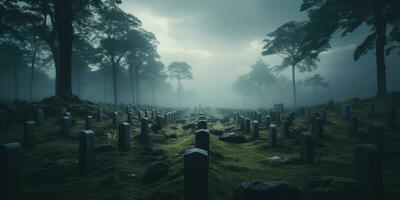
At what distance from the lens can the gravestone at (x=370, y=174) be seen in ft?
15.3

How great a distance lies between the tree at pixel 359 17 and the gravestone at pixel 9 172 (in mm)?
22237

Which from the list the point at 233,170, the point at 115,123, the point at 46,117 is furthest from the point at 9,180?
the point at 46,117

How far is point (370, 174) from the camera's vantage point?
4664 mm

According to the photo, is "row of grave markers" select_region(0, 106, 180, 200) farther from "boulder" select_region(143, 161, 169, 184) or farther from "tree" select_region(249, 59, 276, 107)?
"tree" select_region(249, 59, 276, 107)

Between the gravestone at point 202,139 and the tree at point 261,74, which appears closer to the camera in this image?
the gravestone at point 202,139

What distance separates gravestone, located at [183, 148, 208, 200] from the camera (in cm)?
426

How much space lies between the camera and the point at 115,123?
48.7 feet

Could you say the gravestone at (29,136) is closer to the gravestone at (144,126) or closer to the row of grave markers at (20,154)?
the row of grave markers at (20,154)

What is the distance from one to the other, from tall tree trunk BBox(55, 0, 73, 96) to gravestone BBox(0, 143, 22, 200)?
50.6 feet

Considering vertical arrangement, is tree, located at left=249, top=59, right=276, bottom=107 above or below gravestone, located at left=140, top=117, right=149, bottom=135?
above

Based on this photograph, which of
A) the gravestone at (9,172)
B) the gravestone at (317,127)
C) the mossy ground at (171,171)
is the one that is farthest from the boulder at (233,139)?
the gravestone at (9,172)

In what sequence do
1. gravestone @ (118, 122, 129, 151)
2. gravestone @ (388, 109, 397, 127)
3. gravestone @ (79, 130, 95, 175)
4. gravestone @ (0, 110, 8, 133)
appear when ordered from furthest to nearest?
gravestone @ (388, 109, 397, 127) → gravestone @ (0, 110, 8, 133) → gravestone @ (118, 122, 129, 151) → gravestone @ (79, 130, 95, 175)

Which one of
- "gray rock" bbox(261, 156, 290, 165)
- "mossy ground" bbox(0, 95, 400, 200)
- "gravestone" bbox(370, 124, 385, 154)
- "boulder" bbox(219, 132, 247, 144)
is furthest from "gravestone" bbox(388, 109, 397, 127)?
"gray rock" bbox(261, 156, 290, 165)

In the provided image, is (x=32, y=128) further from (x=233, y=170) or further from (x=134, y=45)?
(x=134, y=45)
